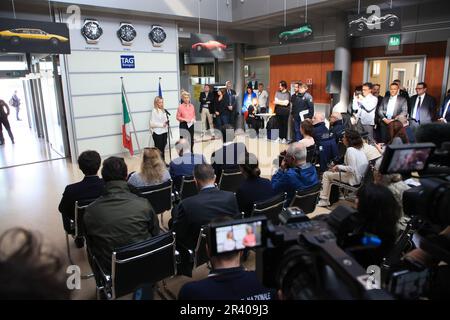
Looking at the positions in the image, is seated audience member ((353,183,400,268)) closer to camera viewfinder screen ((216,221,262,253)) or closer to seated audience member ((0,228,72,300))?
camera viewfinder screen ((216,221,262,253))

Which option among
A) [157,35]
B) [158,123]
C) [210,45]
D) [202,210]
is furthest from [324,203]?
[157,35]

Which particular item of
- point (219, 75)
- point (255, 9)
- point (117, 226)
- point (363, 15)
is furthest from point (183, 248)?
point (219, 75)

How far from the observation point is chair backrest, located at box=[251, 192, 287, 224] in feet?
9.49

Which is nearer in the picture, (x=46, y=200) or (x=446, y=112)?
(x=46, y=200)

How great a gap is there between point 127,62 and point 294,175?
5.95 m

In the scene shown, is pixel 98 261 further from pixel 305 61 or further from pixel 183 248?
pixel 305 61

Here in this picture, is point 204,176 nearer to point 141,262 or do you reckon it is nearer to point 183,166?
point 141,262

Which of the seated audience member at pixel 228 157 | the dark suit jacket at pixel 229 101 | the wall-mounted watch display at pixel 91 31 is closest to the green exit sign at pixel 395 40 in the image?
the dark suit jacket at pixel 229 101

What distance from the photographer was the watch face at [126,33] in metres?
7.77

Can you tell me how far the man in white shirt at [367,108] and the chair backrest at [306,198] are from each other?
176 inches

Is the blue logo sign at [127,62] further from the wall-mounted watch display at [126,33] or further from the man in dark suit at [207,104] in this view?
the man in dark suit at [207,104]

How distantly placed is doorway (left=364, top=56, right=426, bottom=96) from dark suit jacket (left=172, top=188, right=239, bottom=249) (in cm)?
727

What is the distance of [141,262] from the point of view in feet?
7.23

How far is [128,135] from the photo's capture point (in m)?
7.95
